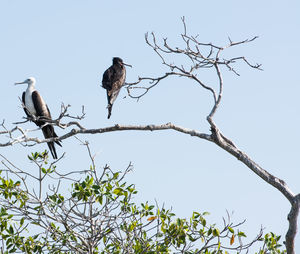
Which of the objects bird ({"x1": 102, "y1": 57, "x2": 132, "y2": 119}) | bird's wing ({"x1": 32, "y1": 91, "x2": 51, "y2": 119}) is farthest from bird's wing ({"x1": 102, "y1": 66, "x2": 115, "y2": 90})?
bird's wing ({"x1": 32, "y1": 91, "x2": 51, "y2": 119})

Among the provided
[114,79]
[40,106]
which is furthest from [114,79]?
[40,106]

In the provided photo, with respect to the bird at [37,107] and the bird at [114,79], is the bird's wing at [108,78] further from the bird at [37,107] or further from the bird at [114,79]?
the bird at [37,107]

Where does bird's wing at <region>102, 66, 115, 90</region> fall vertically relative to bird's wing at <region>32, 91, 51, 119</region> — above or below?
above

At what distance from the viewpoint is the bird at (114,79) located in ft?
24.7

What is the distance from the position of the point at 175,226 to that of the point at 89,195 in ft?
2.68

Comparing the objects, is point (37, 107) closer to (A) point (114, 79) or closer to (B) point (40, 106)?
(B) point (40, 106)

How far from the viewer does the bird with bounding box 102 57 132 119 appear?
752cm

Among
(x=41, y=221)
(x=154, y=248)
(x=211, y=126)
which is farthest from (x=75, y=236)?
(x=211, y=126)

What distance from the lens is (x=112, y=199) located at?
15.8ft

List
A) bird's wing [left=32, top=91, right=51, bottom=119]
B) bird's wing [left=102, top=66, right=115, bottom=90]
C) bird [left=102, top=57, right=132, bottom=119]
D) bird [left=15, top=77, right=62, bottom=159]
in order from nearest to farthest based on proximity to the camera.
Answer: bird [left=15, top=77, right=62, bottom=159] → bird's wing [left=32, top=91, right=51, bottom=119] → bird [left=102, top=57, right=132, bottom=119] → bird's wing [left=102, top=66, right=115, bottom=90]

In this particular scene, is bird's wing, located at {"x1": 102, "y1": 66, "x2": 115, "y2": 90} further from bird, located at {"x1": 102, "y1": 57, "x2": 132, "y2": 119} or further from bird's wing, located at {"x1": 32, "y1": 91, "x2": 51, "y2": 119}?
bird's wing, located at {"x1": 32, "y1": 91, "x2": 51, "y2": 119}

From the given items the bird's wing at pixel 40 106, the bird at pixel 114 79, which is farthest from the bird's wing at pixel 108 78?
the bird's wing at pixel 40 106

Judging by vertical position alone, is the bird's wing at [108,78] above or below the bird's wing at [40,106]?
above

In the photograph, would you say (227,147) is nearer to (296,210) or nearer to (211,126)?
(211,126)
